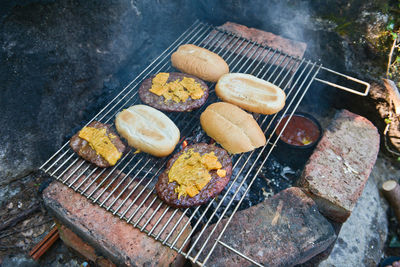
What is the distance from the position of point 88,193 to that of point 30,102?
51.5 inches

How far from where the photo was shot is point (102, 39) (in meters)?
4.02

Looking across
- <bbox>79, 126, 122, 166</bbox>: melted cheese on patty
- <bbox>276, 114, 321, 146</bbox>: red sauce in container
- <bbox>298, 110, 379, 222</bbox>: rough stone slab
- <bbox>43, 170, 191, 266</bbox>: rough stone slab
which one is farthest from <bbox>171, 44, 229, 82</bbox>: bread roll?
<bbox>43, 170, 191, 266</bbox>: rough stone slab

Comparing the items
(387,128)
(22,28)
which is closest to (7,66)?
(22,28)

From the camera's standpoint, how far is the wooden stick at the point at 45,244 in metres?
3.49

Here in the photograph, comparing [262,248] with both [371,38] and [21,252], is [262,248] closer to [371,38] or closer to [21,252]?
[21,252]

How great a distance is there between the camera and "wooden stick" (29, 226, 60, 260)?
349cm

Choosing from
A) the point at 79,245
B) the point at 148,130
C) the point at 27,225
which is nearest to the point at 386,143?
the point at 148,130

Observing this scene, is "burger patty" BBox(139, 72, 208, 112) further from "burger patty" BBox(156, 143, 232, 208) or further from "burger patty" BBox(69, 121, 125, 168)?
"burger patty" BBox(156, 143, 232, 208)

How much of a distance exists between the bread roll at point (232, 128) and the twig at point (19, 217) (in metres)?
2.48

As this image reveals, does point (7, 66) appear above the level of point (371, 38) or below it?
below

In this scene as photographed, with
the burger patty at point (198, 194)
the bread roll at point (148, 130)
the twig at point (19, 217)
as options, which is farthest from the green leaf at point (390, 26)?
the twig at point (19, 217)

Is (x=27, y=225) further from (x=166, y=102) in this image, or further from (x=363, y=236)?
(x=363, y=236)

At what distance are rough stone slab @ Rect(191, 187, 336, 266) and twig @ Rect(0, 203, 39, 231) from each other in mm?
2249

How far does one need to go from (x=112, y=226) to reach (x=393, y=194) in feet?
13.9
